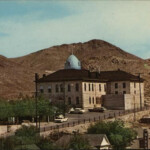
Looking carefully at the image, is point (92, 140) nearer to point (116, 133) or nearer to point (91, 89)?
point (116, 133)

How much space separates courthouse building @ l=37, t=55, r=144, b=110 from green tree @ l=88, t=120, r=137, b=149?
76.3 ft

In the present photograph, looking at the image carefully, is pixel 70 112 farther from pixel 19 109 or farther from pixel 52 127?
pixel 52 127

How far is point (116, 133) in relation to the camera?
6519cm

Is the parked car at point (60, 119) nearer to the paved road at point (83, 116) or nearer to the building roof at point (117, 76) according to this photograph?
the paved road at point (83, 116)

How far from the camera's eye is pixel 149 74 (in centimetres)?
17850

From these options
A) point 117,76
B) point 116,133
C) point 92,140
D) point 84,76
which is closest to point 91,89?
point 84,76

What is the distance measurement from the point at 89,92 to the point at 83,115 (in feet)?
33.3

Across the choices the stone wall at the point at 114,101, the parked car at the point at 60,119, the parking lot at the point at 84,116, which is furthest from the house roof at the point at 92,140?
the stone wall at the point at 114,101

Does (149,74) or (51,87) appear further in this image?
(149,74)

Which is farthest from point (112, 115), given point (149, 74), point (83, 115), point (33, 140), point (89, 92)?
point (149, 74)

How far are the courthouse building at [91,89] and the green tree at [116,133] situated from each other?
2325 cm

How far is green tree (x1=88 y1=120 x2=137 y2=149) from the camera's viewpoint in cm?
6150

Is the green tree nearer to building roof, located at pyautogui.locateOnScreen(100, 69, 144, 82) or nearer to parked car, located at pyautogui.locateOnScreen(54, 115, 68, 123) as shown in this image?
parked car, located at pyautogui.locateOnScreen(54, 115, 68, 123)

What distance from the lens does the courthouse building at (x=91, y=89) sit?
302ft
